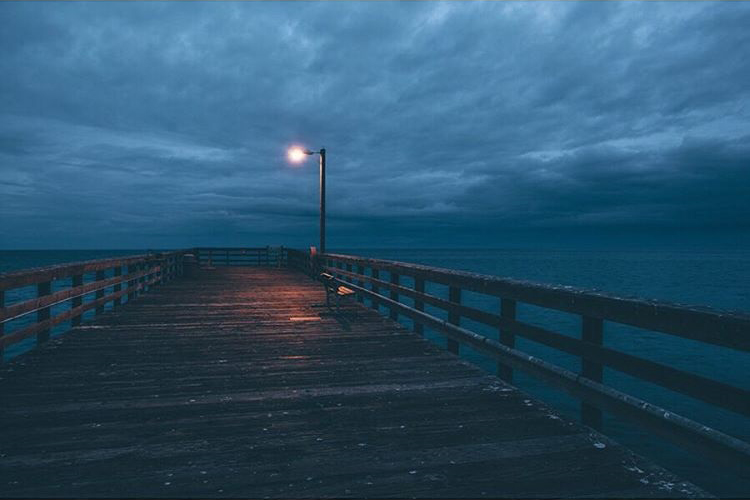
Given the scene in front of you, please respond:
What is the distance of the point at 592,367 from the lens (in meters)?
3.83

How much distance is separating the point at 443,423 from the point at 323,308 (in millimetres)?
7325

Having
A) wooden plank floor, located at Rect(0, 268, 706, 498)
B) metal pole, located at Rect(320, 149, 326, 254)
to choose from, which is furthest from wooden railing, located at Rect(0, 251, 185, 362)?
metal pole, located at Rect(320, 149, 326, 254)

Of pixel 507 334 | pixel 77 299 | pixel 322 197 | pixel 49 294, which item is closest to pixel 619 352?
pixel 507 334

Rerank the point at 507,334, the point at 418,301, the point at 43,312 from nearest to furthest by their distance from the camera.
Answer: the point at 507,334, the point at 43,312, the point at 418,301

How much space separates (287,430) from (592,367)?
2442 mm

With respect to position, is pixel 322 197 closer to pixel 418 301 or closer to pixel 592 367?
pixel 418 301

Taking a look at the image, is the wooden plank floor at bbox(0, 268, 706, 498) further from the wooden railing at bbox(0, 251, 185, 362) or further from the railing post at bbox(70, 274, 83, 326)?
the railing post at bbox(70, 274, 83, 326)

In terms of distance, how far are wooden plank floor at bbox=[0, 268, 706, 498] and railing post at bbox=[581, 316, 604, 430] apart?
14 centimetres

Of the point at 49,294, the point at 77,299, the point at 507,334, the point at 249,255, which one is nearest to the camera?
the point at 507,334

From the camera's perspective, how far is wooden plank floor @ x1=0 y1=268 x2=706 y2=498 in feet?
9.99

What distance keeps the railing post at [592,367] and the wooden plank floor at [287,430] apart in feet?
0.44

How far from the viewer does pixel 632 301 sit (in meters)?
3.40

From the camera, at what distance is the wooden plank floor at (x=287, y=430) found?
3.04 metres

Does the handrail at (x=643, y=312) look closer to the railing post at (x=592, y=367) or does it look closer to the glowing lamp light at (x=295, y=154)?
the railing post at (x=592, y=367)
